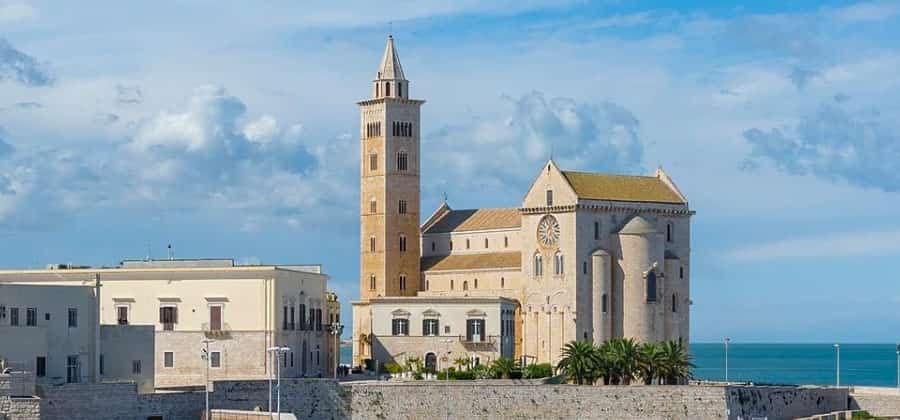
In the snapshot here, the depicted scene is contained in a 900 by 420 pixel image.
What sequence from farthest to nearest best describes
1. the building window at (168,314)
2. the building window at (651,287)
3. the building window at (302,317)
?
the building window at (651,287) < the building window at (302,317) < the building window at (168,314)

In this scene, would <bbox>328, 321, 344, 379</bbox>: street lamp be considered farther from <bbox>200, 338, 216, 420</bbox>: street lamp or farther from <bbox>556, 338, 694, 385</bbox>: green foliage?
<bbox>556, 338, 694, 385</bbox>: green foliage

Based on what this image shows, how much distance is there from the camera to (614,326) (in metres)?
102

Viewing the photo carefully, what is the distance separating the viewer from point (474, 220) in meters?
112

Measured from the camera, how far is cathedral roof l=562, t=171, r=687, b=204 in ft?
338

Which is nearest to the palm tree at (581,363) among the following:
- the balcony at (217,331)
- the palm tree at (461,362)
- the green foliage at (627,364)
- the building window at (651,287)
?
the green foliage at (627,364)

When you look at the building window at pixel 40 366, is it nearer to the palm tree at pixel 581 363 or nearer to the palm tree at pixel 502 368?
the palm tree at pixel 502 368

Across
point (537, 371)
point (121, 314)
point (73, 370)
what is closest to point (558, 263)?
point (537, 371)

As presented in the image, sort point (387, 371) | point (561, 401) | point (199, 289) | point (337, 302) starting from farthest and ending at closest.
Result: point (337, 302)
point (387, 371)
point (199, 289)
point (561, 401)

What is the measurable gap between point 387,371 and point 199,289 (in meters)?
13.8

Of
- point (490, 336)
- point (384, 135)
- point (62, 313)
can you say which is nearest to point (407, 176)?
point (384, 135)

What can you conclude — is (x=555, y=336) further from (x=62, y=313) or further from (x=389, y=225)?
(x=62, y=313)

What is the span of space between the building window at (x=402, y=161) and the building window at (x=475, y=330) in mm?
13019

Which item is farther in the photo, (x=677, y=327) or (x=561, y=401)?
(x=677, y=327)

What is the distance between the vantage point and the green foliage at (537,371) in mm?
A: 92375
